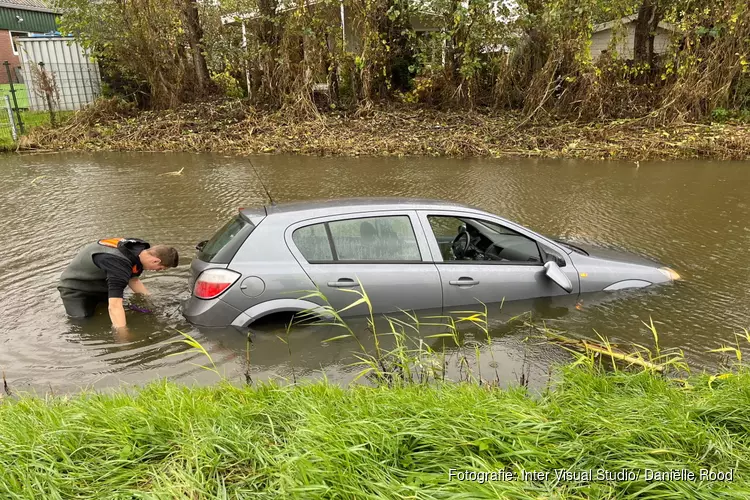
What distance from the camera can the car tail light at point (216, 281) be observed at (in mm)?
4512

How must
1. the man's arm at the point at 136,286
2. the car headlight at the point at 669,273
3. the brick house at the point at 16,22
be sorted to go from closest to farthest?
the man's arm at the point at 136,286 → the car headlight at the point at 669,273 → the brick house at the point at 16,22

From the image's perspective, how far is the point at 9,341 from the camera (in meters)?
4.79

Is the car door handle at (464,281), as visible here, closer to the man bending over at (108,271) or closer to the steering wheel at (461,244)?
the steering wheel at (461,244)

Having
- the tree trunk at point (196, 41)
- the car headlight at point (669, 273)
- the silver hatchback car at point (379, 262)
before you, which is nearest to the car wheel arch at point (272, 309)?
the silver hatchback car at point (379, 262)

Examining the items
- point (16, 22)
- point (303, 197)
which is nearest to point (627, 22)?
point (303, 197)

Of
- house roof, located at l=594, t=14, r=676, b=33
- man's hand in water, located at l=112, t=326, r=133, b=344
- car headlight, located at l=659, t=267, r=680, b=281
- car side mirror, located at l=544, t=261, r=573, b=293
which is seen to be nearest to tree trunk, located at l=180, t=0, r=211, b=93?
house roof, located at l=594, t=14, r=676, b=33

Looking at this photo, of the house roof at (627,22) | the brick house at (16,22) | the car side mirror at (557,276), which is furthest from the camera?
the brick house at (16,22)

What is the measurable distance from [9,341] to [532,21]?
15.8 meters

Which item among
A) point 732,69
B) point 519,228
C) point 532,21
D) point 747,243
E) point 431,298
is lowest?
point 747,243

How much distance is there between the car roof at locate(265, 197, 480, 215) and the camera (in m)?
4.81

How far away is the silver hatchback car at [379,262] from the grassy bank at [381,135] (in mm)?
9310

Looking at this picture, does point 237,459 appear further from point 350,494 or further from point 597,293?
point 597,293

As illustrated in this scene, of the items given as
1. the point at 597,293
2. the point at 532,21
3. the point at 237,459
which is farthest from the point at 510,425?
the point at 532,21

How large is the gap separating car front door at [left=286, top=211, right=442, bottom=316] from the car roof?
0.25 feet
